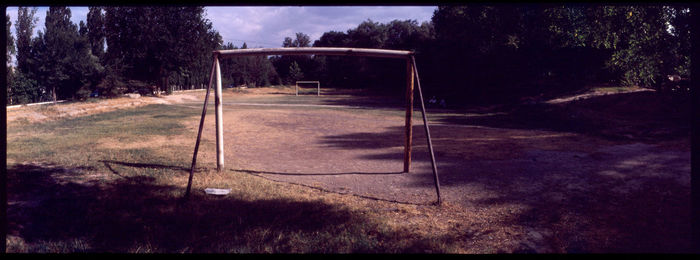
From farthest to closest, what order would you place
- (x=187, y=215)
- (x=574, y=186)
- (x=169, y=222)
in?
(x=574, y=186) → (x=187, y=215) → (x=169, y=222)

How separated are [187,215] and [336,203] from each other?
1977mm

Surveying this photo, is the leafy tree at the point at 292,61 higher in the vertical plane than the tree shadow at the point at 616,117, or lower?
higher

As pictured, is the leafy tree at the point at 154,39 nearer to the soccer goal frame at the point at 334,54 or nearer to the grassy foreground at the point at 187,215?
the grassy foreground at the point at 187,215

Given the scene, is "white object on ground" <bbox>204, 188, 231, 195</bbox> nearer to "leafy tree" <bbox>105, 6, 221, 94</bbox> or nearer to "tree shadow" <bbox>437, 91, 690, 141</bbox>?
"tree shadow" <bbox>437, 91, 690, 141</bbox>

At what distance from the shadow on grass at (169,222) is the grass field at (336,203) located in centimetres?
2

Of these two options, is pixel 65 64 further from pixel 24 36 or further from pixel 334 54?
pixel 334 54

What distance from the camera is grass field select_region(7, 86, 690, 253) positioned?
4.02 meters

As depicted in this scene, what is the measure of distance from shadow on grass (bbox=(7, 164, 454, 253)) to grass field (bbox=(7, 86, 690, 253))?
0.07 feet

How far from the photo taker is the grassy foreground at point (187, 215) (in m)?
3.94

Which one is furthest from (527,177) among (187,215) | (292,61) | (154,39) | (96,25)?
(292,61)

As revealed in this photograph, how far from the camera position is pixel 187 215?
15.7 ft

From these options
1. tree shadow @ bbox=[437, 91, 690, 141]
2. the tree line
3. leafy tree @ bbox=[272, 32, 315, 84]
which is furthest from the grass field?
leafy tree @ bbox=[272, 32, 315, 84]

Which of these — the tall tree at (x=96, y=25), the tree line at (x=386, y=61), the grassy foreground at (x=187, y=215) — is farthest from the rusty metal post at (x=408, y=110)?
the tall tree at (x=96, y=25)

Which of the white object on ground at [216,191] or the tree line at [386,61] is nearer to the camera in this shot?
the white object on ground at [216,191]
